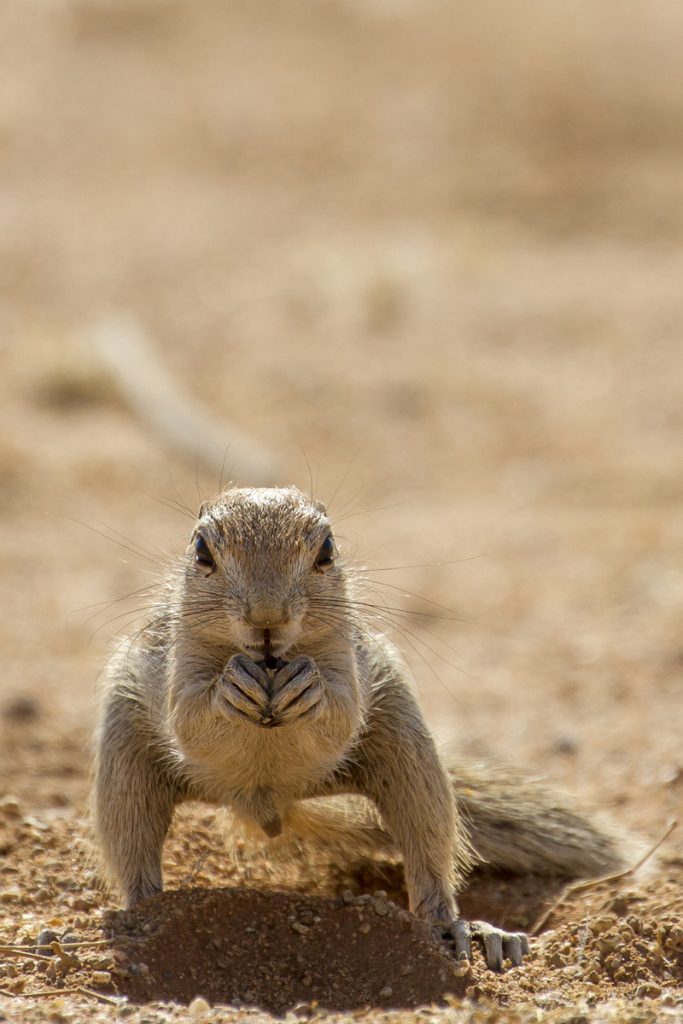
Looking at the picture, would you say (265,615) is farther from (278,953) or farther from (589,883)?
(589,883)

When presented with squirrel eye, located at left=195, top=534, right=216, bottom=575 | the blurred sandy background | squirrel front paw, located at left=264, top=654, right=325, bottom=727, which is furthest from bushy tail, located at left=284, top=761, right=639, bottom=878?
squirrel eye, located at left=195, top=534, right=216, bottom=575

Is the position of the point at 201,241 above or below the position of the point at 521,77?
below

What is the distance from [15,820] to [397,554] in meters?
5.46

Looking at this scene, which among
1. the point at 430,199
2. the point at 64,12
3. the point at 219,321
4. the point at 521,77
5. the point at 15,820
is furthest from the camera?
the point at 64,12

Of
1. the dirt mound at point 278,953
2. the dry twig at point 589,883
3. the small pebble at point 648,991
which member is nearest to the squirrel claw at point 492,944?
the dirt mound at point 278,953

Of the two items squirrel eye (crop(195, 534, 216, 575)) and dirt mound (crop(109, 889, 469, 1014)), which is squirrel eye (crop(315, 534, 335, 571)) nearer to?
squirrel eye (crop(195, 534, 216, 575))

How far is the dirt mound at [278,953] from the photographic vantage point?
15.3 ft

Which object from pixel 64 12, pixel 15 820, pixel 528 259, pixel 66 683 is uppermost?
pixel 64 12

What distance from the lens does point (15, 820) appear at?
6.15m

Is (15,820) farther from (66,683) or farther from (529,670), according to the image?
(529,670)

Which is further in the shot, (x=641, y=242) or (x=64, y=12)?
(x=64, y=12)

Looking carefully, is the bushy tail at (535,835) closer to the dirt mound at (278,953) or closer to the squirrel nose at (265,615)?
the dirt mound at (278,953)

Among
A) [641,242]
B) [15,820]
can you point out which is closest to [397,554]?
[15,820]

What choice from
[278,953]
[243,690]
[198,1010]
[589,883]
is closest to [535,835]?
[589,883]
